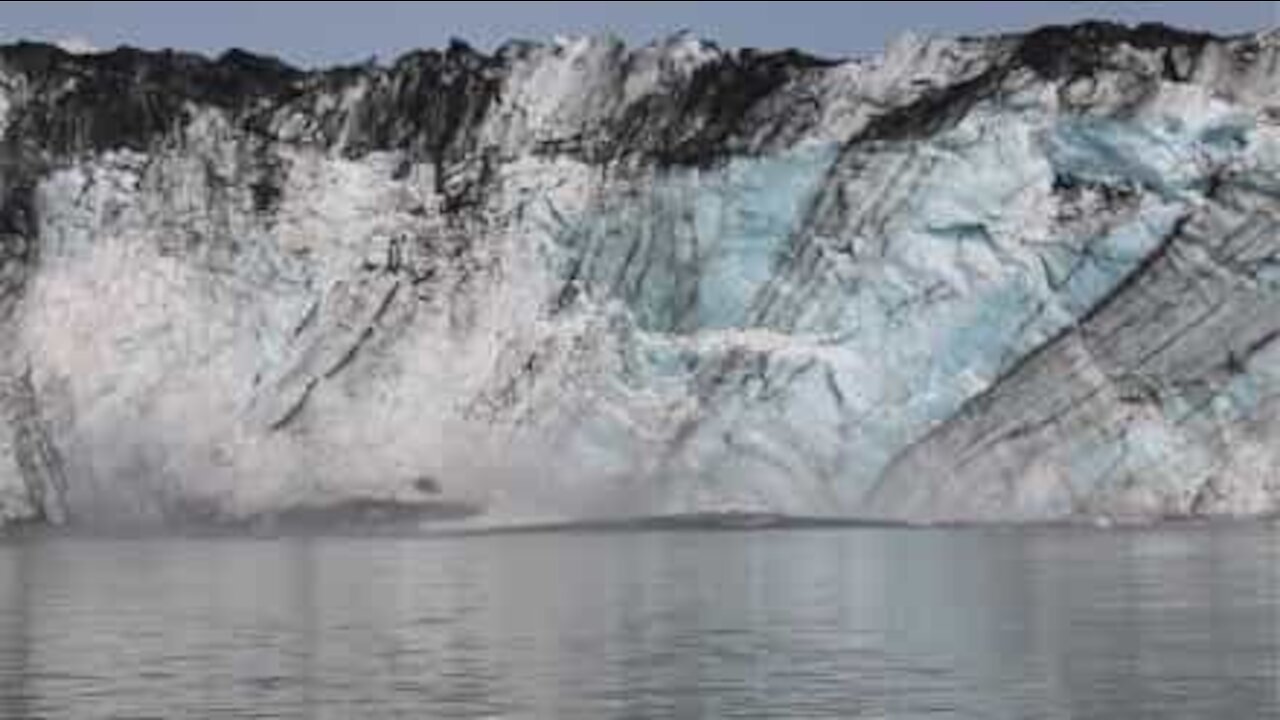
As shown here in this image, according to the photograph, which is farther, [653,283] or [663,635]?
[653,283]

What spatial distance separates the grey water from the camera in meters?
18.6

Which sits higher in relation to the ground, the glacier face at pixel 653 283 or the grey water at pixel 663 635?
the glacier face at pixel 653 283

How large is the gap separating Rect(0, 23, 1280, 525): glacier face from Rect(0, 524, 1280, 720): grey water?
1096 centimetres

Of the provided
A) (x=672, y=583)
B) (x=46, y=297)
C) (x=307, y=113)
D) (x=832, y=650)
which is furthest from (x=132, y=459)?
(x=832, y=650)

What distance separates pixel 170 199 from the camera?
63406 mm

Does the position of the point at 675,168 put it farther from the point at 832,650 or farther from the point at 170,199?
the point at 832,650

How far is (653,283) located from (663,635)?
36013 millimetres

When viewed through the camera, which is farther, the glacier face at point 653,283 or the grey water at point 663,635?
the glacier face at point 653,283

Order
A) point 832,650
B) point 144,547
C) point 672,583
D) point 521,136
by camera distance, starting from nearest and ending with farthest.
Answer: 1. point 832,650
2. point 672,583
3. point 144,547
4. point 521,136

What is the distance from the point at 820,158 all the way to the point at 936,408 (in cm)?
810

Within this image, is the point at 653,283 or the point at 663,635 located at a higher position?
the point at 653,283

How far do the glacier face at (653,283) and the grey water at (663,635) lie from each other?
11.0 metres

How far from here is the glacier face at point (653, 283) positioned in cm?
5581

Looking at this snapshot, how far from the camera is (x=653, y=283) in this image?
60.6 metres
